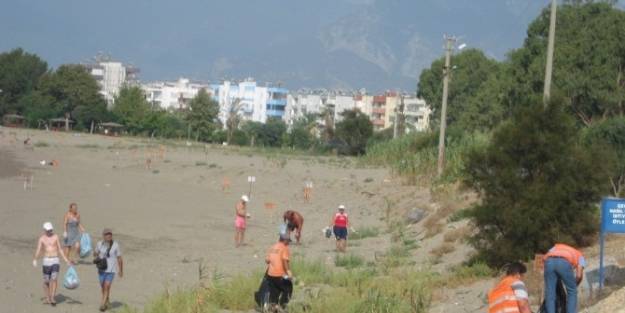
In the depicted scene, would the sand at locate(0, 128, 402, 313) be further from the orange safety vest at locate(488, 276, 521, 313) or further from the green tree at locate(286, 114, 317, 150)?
the green tree at locate(286, 114, 317, 150)

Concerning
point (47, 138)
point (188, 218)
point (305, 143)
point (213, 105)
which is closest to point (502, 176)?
point (188, 218)

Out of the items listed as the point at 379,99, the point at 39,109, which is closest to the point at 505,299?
the point at 39,109

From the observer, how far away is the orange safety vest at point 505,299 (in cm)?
1112

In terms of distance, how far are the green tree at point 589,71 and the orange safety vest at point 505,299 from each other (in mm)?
32409

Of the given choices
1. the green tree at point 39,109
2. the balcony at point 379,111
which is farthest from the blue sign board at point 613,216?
the balcony at point 379,111

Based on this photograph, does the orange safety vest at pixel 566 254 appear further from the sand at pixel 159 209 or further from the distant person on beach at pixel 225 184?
the distant person on beach at pixel 225 184

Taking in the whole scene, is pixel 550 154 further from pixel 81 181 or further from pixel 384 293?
pixel 81 181

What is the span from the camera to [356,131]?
98125 mm

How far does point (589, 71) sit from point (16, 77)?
314ft

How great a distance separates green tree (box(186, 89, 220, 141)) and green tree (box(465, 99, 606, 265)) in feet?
336

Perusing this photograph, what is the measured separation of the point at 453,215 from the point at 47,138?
67.7m

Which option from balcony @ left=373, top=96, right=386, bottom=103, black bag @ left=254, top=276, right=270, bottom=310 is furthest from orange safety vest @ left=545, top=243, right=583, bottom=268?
balcony @ left=373, top=96, right=386, bottom=103

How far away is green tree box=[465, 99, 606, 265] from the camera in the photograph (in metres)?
18.1

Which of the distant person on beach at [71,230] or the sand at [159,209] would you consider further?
the distant person on beach at [71,230]
